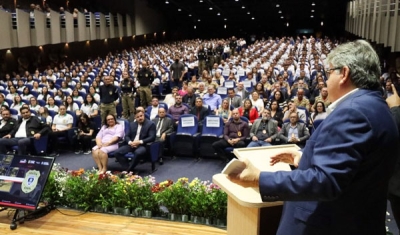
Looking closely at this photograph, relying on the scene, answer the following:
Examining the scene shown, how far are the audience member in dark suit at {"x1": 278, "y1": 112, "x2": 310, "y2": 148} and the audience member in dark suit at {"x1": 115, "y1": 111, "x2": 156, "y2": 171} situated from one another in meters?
2.22

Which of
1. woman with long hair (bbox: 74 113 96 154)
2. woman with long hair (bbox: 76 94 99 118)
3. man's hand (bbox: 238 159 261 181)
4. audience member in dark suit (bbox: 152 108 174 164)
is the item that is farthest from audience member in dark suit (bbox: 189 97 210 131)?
man's hand (bbox: 238 159 261 181)

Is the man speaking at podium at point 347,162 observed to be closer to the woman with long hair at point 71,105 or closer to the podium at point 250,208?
the podium at point 250,208

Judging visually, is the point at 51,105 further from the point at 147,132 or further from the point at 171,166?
the point at 171,166

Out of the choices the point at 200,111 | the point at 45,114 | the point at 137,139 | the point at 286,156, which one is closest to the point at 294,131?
the point at 200,111

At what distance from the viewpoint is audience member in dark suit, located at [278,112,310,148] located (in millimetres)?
6766

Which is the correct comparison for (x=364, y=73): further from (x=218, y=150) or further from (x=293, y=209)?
(x=218, y=150)

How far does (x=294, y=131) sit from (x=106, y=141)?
319cm

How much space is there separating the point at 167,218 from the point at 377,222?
2.59 metres

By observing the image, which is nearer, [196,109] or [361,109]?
[361,109]

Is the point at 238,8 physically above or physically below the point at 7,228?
above

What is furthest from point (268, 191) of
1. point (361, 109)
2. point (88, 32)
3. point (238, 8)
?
point (238, 8)

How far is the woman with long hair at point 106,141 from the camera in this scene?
6.74 metres

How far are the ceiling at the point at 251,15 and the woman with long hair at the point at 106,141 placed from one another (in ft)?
85.2

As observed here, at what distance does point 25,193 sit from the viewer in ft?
11.4
